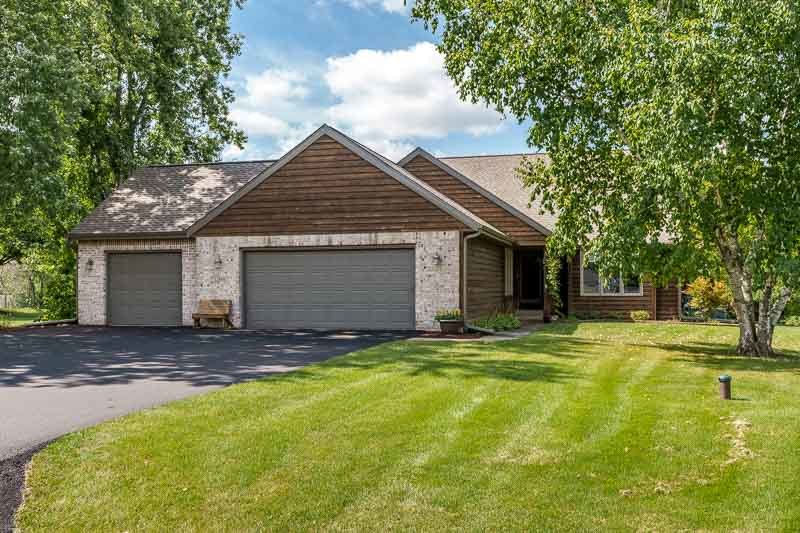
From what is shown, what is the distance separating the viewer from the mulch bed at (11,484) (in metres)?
4.75

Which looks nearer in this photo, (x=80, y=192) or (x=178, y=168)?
(x=178, y=168)

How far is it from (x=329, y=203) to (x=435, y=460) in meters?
13.9

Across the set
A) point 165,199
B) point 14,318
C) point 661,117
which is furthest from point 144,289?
point 14,318

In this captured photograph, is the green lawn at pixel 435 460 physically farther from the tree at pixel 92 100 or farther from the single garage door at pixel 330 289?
the tree at pixel 92 100

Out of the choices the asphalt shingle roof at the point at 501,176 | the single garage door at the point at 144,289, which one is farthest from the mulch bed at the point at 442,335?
the asphalt shingle roof at the point at 501,176

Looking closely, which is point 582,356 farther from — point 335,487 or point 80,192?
point 80,192

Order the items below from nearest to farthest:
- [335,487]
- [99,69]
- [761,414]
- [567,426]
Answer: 1. [335,487]
2. [567,426]
3. [761,414]
4. [99,69]

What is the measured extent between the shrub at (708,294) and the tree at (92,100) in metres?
20.5

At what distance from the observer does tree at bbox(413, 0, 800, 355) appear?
11094mm

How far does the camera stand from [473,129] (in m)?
26.5

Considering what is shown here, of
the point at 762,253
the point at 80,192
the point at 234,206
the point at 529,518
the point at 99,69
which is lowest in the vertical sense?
the point at 529,518

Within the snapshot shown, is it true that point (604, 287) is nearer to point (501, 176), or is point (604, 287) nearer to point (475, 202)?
point (475, 202)

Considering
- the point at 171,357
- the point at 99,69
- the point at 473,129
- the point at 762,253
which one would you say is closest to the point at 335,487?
the point at 171,357

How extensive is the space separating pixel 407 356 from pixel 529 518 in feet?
25.1
